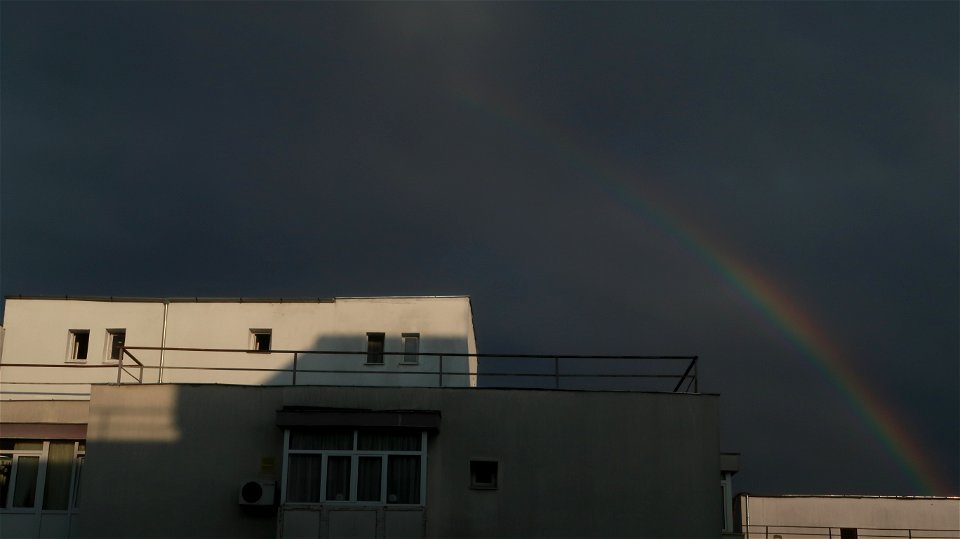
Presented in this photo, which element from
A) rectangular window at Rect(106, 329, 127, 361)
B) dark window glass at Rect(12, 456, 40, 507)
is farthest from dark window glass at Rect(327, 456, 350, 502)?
rectangular window at Rect(106, 329, 127, 361)

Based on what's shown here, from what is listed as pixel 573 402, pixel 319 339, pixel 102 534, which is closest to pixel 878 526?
pixel 319 339

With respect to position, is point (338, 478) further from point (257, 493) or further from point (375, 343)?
point (375, 343)

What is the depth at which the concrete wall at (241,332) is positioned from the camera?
4025 centimetres

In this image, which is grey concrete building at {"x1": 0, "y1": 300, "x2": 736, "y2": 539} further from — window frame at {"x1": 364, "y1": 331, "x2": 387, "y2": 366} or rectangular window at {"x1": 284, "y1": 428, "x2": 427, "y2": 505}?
window frame at {"x1": 364, "y1": 331, "x2": 387, "y2": 366}

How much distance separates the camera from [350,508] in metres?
24.0

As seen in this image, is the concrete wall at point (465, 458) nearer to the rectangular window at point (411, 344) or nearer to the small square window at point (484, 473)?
the small square window at point (484, 473)

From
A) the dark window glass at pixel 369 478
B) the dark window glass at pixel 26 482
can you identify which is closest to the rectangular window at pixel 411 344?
the dark window glass at pixel 26 482

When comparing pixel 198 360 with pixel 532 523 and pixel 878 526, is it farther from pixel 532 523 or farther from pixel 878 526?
pixel 878 526

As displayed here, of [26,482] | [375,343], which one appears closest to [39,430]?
[26,482]

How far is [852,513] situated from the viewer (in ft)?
159

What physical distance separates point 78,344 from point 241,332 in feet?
19.0

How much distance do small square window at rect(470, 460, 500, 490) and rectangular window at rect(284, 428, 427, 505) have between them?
1.16 m

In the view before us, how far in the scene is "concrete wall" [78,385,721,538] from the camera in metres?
24.4

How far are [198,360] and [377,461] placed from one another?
658 inches
